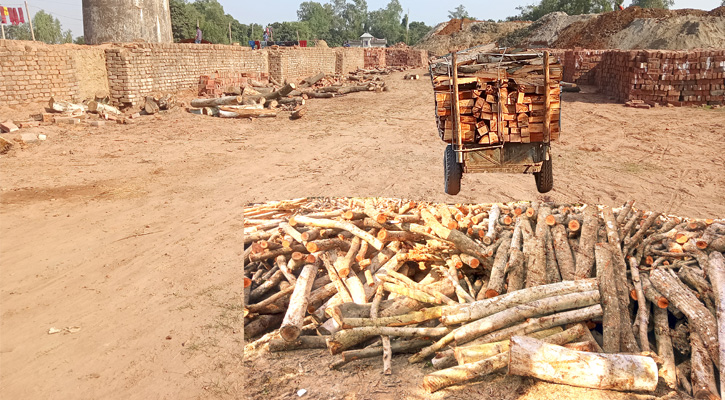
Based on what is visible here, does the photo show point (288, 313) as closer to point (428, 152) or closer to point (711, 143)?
point (428, 152)

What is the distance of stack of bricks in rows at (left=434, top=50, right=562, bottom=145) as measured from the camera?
323cm

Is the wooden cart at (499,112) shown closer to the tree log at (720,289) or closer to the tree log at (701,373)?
the tree log at (720,289)

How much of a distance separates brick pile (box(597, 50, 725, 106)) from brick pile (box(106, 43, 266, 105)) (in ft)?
55.2

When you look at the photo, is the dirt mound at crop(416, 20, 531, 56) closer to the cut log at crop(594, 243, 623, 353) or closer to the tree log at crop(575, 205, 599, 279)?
the tree log at crop(575, 205, 599, 279)

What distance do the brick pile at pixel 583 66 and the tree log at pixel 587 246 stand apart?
73.5ft

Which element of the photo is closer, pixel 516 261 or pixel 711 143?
pixel 516 261

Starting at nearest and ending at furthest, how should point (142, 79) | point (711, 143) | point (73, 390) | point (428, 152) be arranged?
point (73, 390) < point (428, 152) < point (711, 143) < point (142, 79)

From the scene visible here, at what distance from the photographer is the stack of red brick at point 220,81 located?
21.4m

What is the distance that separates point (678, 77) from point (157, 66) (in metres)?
18.7

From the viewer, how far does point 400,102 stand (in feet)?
69.2

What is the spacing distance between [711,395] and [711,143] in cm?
1230

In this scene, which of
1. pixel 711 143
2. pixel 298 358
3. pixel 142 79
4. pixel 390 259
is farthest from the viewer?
pixel 142 79

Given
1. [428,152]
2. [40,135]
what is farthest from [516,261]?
[40,135]

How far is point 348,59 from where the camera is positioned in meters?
36.5
